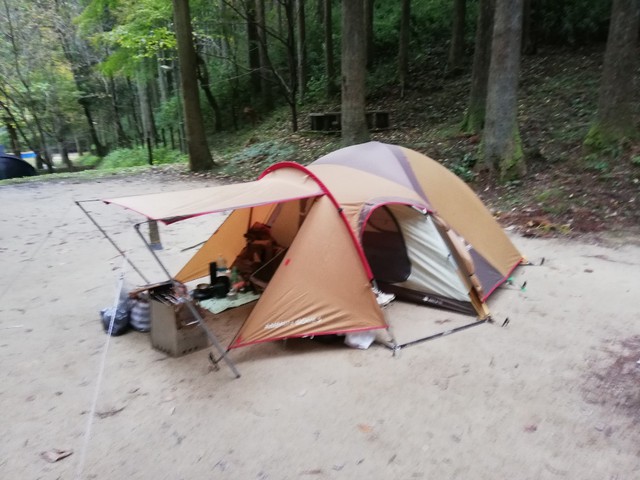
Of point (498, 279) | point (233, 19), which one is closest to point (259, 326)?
point (498, 279)

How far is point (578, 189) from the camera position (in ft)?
26.4

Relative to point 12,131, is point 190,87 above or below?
above

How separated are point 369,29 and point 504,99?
12286 mm

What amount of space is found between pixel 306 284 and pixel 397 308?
1.25m

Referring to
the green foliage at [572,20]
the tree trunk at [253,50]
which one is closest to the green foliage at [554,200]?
the green foliage at [572,20]

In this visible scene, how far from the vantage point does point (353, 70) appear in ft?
34.7

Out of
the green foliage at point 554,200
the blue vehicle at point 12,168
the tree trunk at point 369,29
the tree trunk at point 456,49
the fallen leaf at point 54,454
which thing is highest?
the tree trunk at point 369,29

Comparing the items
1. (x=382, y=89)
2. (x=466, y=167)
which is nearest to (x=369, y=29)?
(x=382, y=89)

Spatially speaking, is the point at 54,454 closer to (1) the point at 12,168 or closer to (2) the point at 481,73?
(2) the point at 481,73

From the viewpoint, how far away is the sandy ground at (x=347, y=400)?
2801mm

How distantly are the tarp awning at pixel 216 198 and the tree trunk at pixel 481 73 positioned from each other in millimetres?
7724

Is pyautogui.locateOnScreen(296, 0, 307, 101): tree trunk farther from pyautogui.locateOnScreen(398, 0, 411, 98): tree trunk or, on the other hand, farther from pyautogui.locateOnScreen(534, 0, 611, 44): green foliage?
pyautogui.locateOnScreen(534, 0, 611, 44): green foliage

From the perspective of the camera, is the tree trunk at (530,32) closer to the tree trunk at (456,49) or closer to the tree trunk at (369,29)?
the tree trunk at (456,49)

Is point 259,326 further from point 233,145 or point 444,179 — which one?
point 233,145
